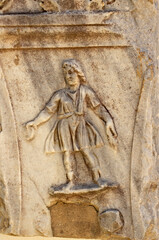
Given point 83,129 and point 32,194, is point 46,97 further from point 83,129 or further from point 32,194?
point 32,194

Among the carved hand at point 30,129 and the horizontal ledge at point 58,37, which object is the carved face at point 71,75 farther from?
the carved hand at point 30,129

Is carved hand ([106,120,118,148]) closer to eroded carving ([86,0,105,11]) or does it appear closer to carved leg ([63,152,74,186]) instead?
carved leg ([63,152,74,186])

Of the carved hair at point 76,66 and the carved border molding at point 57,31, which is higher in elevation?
the carved border molding at point 57,31

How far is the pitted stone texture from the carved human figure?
216 millimetres

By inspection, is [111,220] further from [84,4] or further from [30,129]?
[84,4]

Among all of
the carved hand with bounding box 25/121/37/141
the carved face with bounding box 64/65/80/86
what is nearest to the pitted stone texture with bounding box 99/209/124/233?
the carved hand with bounding box 25/121/37/141

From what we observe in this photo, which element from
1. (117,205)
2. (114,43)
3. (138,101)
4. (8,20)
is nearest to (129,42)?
(114,43)

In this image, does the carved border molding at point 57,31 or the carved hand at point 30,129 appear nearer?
the carved border molding at point 57,31

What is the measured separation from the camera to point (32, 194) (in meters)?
Result: 4.60

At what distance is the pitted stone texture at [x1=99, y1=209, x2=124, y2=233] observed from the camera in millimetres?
4531

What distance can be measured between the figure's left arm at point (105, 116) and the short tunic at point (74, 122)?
0.01m

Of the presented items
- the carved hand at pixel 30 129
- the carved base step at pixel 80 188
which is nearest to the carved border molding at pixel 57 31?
the carved hand at pixel 30 129

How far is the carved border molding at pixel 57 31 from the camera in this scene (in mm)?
4449

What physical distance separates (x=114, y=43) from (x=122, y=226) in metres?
1.22
